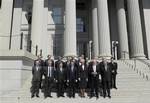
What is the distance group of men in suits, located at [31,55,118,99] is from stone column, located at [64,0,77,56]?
368 inches

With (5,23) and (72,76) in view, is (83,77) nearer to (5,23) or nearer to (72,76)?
(72,76)

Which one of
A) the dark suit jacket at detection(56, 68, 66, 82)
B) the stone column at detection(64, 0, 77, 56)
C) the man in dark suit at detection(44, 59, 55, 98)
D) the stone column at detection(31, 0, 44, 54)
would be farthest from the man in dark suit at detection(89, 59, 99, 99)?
the stone column at detection(31, 0, 44, 54)

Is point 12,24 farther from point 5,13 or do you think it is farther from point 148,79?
point 148,79

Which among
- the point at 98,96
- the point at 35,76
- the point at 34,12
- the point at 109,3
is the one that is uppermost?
the point at 109,3

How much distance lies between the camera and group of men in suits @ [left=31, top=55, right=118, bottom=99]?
11.7 metres

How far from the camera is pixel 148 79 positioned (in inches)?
596

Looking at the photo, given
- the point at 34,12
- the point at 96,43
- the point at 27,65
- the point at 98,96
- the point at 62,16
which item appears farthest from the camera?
the point at 62,16

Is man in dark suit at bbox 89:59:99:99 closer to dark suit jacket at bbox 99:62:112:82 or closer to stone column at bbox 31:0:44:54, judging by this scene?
dark suit jacket at bbox 99:62:112:82

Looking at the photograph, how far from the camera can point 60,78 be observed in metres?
11.8

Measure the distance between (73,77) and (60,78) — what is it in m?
0.73

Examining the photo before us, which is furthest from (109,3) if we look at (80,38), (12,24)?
(12,24)

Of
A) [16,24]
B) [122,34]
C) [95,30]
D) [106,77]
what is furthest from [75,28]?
[106,77]

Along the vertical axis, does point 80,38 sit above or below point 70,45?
above

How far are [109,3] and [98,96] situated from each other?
840 inches
